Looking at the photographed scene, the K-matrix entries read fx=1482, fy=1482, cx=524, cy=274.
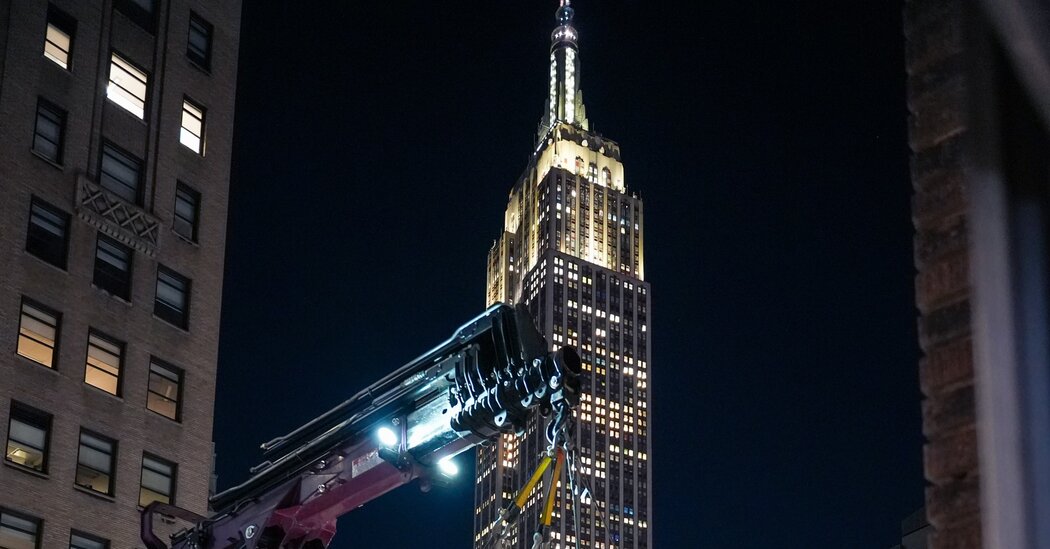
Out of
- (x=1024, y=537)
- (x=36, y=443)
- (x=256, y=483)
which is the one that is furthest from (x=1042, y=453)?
(x=36, y=443)

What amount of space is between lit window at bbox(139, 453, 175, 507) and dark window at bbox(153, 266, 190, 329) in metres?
4.16

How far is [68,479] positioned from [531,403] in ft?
62.0

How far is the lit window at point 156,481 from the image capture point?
39.2 m

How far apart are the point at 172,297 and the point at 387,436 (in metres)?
19.7

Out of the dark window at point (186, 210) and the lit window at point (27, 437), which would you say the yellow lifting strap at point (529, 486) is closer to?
the lit window at point (27, 437)

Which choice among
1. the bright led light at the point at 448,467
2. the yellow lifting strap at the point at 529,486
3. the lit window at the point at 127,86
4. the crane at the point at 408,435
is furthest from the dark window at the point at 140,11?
the yellow lifting strap at the point at 529,486

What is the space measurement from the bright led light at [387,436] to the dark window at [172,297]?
18.8 m

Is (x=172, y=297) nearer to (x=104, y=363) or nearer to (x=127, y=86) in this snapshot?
(x=104, y=363)

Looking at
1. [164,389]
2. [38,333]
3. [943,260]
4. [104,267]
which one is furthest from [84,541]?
[943,260]

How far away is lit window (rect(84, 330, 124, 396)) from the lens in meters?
38.5

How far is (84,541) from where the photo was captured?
121ft

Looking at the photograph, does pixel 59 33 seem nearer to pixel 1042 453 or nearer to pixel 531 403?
pixel 531 403

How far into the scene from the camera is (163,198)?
42500mm

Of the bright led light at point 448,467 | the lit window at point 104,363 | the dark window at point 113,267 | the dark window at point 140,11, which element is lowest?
the bright led light at point 448,467
